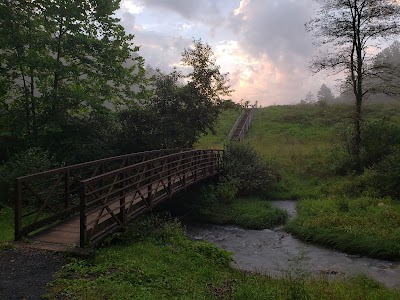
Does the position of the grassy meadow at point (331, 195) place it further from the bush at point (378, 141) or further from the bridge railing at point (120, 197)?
the bridge railing at point (120, 197)

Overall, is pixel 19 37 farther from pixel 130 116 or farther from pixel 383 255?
pixel 383 255

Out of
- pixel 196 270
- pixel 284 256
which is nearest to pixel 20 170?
pixel 196 270

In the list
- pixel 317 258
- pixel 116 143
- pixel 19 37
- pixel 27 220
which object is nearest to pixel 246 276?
pixel 317 258

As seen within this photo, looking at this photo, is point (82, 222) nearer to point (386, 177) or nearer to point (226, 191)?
point (226, 191)

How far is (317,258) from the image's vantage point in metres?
10.8

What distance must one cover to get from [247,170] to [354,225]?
7.47 metres

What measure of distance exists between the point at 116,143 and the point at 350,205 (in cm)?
1161

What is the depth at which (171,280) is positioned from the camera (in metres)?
6.53

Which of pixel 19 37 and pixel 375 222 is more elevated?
pixel 19 37

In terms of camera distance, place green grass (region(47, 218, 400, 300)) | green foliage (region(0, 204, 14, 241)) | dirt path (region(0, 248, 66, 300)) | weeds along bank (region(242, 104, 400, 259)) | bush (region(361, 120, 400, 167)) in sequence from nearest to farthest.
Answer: dirt path (region(0, 248, 66, 300)) → green grass (region(47, 218, 400, 300)) → green foliage (region(0, 204, 14, 241)) → weeds along bank (region(242, 104, 400, 259)) → bush (region(361, 120, 400, 167))

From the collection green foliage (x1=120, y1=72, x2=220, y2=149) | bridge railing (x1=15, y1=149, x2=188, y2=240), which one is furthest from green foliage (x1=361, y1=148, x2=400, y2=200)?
bridge railing (x1=15, y1=149, x2=188, y2=240)

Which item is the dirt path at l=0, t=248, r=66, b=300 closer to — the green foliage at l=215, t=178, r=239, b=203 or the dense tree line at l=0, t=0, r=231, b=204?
the dense tree line at l=0, t=0, r=231, b=204

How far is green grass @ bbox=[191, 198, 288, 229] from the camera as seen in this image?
1464cm

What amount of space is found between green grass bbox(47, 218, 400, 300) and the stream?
39.2 inches
